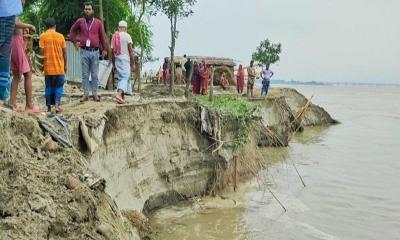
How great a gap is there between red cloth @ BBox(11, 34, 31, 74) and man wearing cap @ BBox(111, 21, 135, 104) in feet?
10.6

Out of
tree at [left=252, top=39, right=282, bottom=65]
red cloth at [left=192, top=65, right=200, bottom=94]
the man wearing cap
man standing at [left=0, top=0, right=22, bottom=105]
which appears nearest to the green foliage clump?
the man wearing cap

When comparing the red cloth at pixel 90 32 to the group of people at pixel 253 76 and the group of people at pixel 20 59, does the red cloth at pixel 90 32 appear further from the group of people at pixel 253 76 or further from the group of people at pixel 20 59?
the group of people at pixel 253 76

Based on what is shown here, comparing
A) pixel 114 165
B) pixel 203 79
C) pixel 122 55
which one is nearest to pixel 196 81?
pixel 203 79

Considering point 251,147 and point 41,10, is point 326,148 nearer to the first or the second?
point 251,147

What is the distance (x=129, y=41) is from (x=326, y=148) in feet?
47.5

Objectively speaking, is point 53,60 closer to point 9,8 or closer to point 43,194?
point 9,8

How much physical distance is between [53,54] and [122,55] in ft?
5.96

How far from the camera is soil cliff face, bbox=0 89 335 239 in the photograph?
14.8 feet

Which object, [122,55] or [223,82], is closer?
[122,55]

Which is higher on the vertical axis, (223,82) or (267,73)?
(267,73)

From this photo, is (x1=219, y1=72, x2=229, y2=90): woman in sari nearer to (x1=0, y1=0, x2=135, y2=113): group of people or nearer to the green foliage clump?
the green foliage clump

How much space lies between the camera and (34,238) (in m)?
4.19

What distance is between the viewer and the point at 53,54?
8.23m

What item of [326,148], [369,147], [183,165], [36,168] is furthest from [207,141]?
[369,147]
